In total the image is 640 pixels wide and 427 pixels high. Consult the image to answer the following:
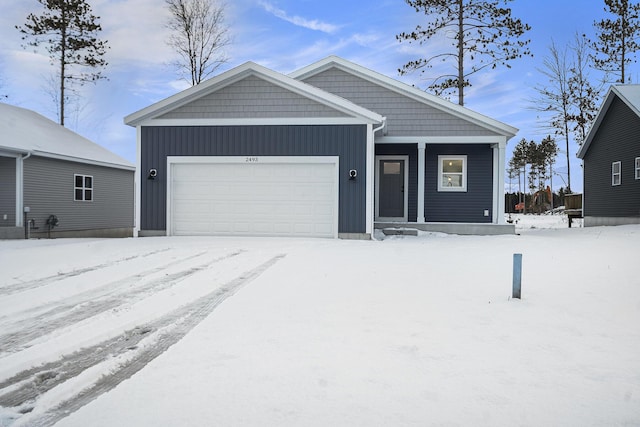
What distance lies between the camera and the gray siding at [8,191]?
1390 centimetres

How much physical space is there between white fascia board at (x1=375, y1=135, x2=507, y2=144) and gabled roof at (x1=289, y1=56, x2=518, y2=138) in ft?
0.99

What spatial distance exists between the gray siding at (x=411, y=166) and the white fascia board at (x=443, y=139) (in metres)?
0.60

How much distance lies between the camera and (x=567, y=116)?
90.8ft

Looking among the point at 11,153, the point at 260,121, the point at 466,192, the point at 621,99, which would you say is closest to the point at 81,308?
the point at 260,121

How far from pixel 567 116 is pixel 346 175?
2275 cm

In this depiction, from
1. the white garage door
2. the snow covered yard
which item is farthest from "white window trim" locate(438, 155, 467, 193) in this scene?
the snow covered yard

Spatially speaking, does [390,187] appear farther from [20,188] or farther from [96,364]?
[96,364]

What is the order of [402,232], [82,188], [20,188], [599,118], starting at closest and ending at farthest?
[402,232]
[20,188]
[82,188]
[599,118]

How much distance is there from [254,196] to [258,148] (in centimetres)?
130

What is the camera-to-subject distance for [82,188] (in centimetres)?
1722

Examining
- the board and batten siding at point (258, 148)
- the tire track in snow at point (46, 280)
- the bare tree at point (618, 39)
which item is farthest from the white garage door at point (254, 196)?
the bare tree at point (618, 39)

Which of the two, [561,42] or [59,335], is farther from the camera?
[561,42]

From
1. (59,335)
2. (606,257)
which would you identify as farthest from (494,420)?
(606,257)

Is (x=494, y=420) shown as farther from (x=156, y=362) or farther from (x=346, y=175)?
(x=346, y=175)
